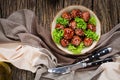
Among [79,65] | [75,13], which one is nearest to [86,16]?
[75,13]

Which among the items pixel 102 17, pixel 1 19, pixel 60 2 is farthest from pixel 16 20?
pixel 102 17

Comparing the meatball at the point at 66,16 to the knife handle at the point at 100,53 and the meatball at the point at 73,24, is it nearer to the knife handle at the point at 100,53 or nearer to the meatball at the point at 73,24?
the meatball at the point at 73,24

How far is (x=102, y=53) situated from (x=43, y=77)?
20 cm

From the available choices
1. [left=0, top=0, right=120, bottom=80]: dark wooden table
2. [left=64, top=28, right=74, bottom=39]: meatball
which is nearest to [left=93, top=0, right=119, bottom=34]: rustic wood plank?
[left=0, top=0, right=120, bottom=80]: dark wooden table

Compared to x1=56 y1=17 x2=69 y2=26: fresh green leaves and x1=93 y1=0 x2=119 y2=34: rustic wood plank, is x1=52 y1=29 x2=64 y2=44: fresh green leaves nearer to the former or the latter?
x1=56 y1=17 x2=69 y2=26: fresh green leaves

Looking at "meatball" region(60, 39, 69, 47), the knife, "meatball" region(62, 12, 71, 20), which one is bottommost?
the knife

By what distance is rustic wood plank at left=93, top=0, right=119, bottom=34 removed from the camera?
146 centimetres

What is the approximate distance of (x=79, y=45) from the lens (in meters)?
1.43

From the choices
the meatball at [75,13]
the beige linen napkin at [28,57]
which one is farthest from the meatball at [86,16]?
the beige linen napkin at [28,57]

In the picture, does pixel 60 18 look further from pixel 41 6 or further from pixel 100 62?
pixel 100 62

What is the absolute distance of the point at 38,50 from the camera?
140 cm

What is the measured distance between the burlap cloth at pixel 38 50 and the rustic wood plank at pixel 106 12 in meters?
0.03

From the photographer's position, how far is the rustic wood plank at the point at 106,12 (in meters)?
1.46

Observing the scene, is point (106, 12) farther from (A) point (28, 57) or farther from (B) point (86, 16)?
(A) point (28, 57)
